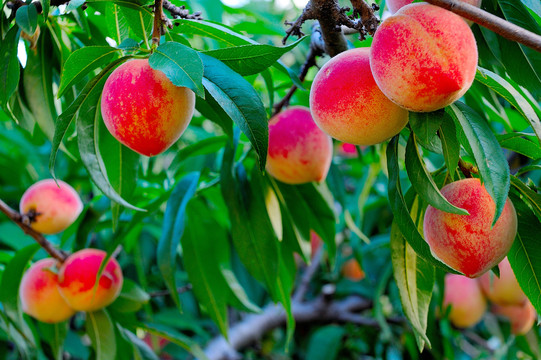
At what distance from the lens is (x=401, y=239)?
74 centimetres

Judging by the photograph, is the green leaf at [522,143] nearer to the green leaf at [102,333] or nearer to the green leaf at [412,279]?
the green leaf at [412,279]

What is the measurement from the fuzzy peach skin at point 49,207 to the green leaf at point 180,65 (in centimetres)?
63

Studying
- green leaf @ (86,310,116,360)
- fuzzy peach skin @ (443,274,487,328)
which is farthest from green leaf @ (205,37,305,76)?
fuzzy peach skin @ (443,274,487,328)

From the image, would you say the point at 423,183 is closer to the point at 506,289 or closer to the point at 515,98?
the point at 515,98

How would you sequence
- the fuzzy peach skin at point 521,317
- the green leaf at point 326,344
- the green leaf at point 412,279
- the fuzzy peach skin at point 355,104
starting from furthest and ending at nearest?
the green leaf at point 326,344
the fuzzy peach skin at point 521,317
the green leaf at point 412,279
the fuzzy peach skin at point 355,104

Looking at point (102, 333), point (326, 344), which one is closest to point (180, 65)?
point (102, 333)

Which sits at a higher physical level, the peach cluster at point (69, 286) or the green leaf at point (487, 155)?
the green leaf at point (487, 155)

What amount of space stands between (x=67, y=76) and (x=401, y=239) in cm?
46

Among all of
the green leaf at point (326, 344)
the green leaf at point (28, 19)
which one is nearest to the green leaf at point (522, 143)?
the green leaf at point (28, 19)

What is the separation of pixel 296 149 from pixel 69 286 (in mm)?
487

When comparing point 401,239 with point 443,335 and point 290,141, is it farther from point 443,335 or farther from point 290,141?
point 443,335

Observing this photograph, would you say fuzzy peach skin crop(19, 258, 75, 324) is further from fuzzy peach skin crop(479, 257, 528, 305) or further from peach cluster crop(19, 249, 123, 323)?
fuzzy peach skin crop(479, 257, 528, 305)

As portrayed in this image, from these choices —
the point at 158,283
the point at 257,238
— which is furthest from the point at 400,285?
the point at 158,283

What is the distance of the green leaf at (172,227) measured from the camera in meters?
0.93
